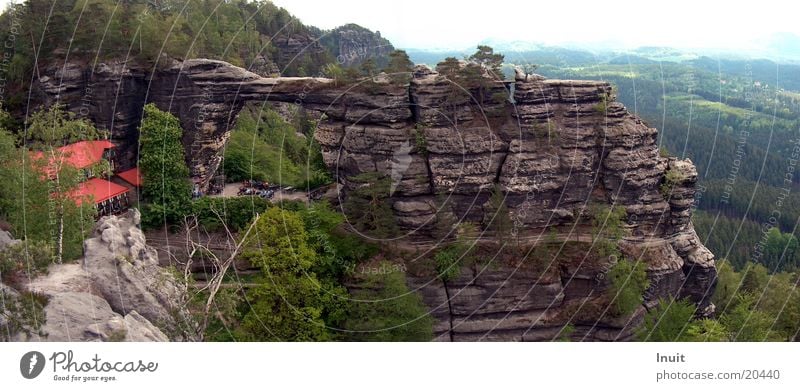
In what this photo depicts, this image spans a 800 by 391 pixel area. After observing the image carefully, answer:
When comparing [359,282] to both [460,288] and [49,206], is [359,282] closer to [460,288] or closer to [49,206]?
[460,288]

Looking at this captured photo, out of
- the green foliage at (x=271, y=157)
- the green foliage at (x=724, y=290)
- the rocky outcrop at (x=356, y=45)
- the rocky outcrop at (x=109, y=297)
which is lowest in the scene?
the green foliage at (x=724, y=290)

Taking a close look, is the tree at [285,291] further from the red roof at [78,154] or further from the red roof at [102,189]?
the red roof at [102,189]

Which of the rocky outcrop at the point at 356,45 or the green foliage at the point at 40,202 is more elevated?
the rocky outcrop at the point at 356,45

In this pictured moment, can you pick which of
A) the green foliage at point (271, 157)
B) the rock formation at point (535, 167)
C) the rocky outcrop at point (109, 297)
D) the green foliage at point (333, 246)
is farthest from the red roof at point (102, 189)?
the rock formation at point (535, 167)

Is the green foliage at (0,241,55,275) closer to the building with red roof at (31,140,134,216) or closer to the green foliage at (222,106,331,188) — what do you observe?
the building with red roof at (31,140,134,216)

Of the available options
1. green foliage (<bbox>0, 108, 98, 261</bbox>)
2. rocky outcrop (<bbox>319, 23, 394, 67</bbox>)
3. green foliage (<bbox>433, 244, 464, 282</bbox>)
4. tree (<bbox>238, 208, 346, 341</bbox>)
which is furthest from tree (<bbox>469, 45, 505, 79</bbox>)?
rocky outcrop (<bbox>319, 23, 394, 67</bbox>)
